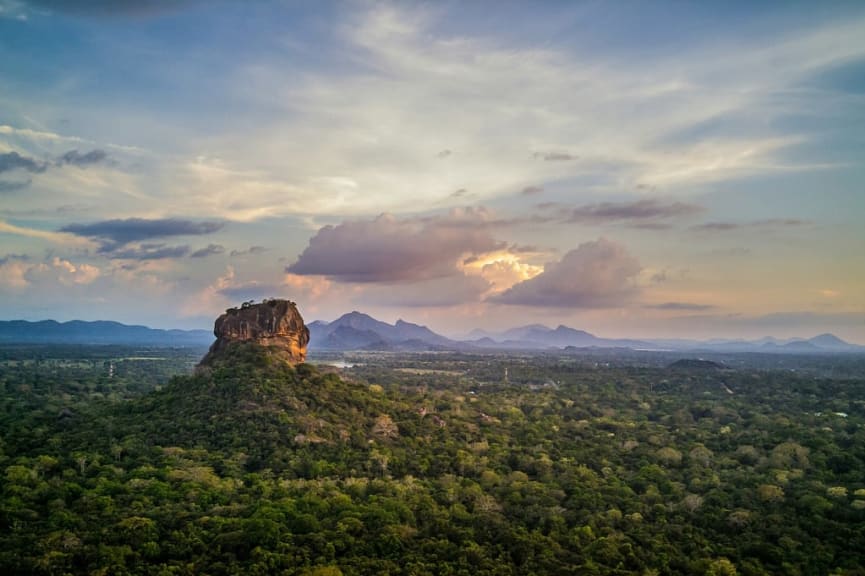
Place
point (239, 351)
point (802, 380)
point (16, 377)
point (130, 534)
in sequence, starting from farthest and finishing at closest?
point (802, 380) < point (16, 377) < point (239, 351) < point (130, 534)

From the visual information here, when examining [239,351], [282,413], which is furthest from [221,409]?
[239,351]

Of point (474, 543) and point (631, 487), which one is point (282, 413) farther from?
point (631, 487)

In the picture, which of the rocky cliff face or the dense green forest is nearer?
the dense green forest

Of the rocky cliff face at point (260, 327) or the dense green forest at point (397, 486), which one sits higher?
the rocky cliff face at point (260, 327)

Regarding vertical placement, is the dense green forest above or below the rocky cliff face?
below
